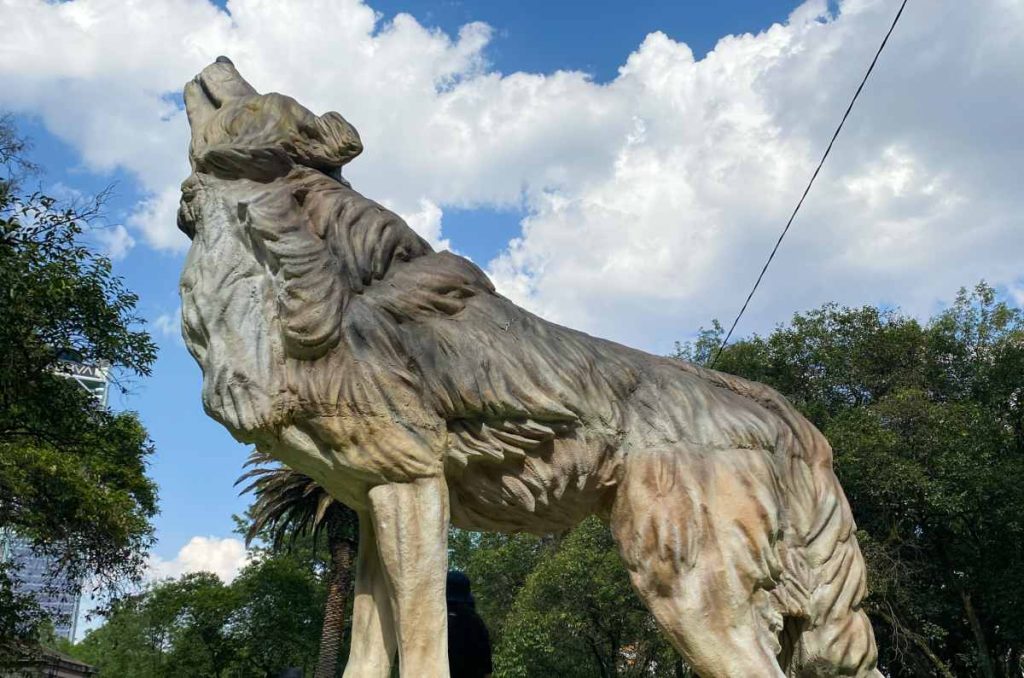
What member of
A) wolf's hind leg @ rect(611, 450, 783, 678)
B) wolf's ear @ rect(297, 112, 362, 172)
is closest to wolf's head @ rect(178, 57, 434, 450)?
wolf's ear @ rect(297, 112, 362, 172)

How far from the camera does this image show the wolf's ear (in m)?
4.03

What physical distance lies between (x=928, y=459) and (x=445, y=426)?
20040 mm

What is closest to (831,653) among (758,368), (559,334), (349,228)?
(559,334)

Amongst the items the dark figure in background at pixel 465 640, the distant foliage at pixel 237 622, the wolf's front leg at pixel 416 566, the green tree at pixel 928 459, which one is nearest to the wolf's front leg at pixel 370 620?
the wolf's front leg at pixel 416 566

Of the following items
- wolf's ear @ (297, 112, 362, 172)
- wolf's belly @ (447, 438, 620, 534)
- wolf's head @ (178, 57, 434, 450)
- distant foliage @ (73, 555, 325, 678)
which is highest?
distant foliage @ (73, 555, 325, 678)

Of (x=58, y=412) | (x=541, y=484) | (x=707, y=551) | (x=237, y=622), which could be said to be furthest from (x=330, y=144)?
(x=237, y=622)

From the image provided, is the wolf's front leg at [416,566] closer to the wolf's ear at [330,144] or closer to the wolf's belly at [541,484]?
the wolf's belly at [541,484]

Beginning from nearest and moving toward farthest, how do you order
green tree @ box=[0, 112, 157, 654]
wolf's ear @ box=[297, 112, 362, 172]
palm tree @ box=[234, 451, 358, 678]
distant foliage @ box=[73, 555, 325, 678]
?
wolf's ear @ box=[297, 112, 362, 172] < green tree @ box=[0, 112, 157, 654] < palm tree @ box=[234, 451, 358, 678] < distant foliage @ box=[73, 555, 325, 678]

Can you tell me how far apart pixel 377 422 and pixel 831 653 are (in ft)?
6.23

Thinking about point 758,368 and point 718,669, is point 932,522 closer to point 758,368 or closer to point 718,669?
point 758,368

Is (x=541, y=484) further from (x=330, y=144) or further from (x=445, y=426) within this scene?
(x=330, y=144)

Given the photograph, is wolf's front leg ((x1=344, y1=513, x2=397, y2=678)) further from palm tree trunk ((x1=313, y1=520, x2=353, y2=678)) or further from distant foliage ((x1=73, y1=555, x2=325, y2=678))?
distant foliage ((x1=73, y1=555, x2=325, y2=678))

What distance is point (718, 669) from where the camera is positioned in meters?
3.62

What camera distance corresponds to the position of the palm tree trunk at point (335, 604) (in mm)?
20625
